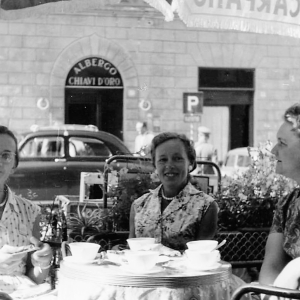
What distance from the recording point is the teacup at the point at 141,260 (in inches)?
116

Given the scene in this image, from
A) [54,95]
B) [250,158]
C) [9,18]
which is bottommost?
[250,158]

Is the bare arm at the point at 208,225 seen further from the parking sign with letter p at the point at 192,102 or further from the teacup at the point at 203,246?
the parking sign with letter p at the point at 192,102

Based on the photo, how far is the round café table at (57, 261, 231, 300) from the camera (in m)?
2.88

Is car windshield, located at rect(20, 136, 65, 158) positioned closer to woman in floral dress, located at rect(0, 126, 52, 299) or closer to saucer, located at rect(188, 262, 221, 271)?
woman in floral dress, located at rect(0, 126, 52, 299)

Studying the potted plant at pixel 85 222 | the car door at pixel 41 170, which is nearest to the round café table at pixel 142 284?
the potted plant at pixel 85 222

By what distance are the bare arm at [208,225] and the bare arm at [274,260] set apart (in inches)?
25.9

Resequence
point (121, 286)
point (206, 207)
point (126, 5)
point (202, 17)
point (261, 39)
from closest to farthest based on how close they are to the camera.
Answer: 1. point (121, 286)
2. point (206, 207)
3. point (202, 17)
4. point (126, 5)
5. point (261, 39)

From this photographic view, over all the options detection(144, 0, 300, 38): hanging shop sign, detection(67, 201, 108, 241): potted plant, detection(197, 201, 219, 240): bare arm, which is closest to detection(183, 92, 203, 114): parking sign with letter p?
detection(67, 201, 108, 241): potted plant

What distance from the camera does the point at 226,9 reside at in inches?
187

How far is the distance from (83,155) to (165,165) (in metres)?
2.21

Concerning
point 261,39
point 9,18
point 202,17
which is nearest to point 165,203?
point 202,17

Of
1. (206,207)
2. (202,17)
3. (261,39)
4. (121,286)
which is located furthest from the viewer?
(261,39)

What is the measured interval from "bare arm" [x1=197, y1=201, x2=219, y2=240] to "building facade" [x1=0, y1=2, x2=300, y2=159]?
2002 millimetres

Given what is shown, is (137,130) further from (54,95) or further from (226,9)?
(226,9)
